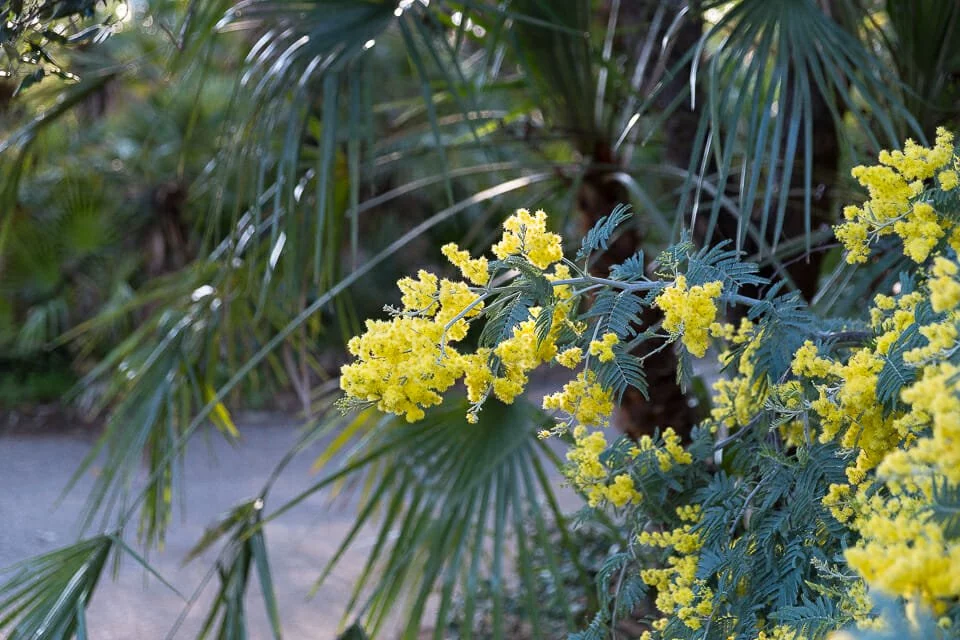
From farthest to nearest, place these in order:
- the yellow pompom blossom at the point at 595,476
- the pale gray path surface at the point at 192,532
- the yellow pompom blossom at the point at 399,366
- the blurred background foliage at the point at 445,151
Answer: the pale gray path surface at the point at 192,532 < the blurred background foliage at the point at 445,151 < the yellow pompom blossom at the point at 595,476 < the yellow pompom blossom at the point at 399,366

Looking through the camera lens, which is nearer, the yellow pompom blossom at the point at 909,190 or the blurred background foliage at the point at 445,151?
the yellow pompom blossom at the point at 909,190

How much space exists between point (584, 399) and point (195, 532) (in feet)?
9.56

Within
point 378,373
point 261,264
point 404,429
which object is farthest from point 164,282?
point 378,373

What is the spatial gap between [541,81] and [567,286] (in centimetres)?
121

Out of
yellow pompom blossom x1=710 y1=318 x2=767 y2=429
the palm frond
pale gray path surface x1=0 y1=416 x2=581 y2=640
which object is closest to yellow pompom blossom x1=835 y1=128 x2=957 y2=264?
yellow pompom blossom x1=710 y1=318 x2=767 y2=429

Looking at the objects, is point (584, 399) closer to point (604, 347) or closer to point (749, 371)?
point (604, 347)

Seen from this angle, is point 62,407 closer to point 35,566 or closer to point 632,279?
point 35,566

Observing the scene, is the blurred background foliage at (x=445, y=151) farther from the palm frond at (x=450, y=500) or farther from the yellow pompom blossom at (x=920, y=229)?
the yellow pompom blossom at (x=920, y=229)

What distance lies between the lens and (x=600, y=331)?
0.99 metres

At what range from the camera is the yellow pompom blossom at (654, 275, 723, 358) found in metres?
0.90

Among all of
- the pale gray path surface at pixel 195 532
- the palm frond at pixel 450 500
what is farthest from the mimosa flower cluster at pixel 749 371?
the pale gray path surface at pixel 195 532

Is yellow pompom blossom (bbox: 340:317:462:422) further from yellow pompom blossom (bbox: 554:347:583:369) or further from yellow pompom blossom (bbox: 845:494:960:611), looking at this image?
yellow pompom blossom (bbox: 845:494:960:611)

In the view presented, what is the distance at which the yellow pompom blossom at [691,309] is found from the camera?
0.90m

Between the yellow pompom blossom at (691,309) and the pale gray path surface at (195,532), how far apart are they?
4.03 feet
